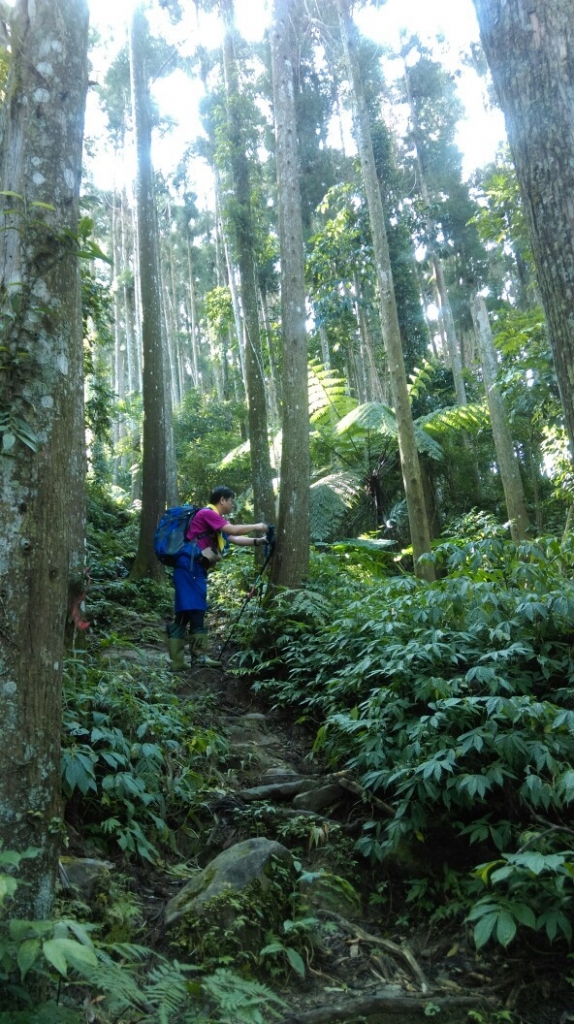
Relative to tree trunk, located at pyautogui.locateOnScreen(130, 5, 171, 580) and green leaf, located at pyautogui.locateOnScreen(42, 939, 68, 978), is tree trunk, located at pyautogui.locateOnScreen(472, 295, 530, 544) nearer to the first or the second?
tree trunk, located at pyautogui.locateOnScreen(130, 5, 171, 580)

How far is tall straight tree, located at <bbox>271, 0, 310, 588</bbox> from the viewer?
7457 mm

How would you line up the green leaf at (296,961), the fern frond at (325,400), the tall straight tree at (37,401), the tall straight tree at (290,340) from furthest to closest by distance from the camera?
1. the fern frond at (325,400)
2. the tall straight tree at (290,340)
3. the green leaf at (296,961)
4. the tall straight tree at (37,401)

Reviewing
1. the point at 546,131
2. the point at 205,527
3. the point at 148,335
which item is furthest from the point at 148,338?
the point at 546,131

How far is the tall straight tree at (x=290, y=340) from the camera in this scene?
24.5 ft

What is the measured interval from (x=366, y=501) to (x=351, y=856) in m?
9.88

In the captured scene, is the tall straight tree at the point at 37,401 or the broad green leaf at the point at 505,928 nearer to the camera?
the tall straight tree at the point at 37,401

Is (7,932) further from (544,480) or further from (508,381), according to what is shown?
(544,480)

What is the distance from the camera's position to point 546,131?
3.46 m

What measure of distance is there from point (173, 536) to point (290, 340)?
282cm

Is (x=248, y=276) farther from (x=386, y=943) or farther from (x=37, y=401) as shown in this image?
(x=386, y=943)

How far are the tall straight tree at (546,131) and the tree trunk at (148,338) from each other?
6992 millimetres

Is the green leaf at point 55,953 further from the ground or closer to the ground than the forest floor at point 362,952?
further from the ground

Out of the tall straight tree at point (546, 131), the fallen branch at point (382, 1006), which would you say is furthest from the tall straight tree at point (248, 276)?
the fallen branch at point (382, 1006)

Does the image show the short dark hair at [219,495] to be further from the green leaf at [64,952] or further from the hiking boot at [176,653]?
the green leaf at [64,952]
